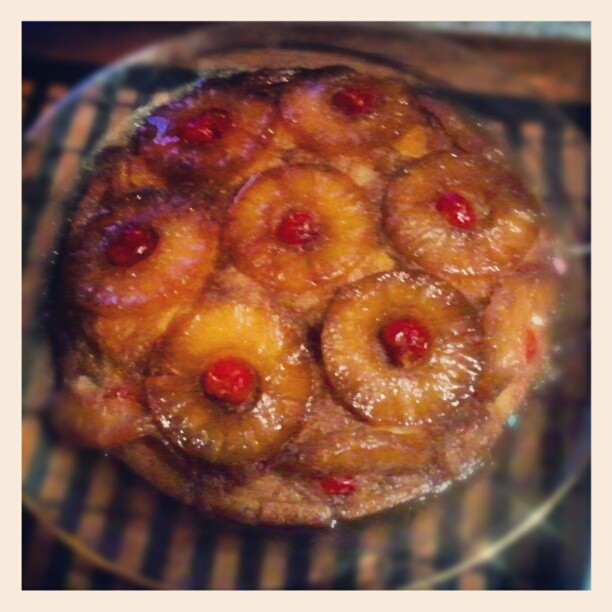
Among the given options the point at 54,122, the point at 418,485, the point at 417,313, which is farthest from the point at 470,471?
the point at 54,122

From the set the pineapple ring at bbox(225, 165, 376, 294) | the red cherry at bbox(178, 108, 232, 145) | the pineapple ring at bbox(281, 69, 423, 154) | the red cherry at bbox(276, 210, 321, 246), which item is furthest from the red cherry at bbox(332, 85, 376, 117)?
the red cherry at bbox(276, 210, 321, 246)

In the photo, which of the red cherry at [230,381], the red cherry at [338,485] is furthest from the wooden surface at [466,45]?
the red cherry at [338,485]

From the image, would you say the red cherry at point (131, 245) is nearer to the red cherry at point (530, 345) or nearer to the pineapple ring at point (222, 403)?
the pineapple ring at point (222, 403)

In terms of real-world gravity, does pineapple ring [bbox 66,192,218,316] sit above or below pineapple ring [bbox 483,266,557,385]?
above

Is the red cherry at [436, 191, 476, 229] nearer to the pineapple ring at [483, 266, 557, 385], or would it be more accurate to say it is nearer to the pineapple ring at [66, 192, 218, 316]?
the pineapple ring at [483, 266, 557, 385]

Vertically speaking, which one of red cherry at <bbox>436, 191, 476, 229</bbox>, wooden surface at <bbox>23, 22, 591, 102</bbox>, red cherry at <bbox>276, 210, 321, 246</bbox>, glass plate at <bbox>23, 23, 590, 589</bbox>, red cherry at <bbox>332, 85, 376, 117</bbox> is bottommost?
glass plate at <bbox>23, 23, 590, 589</bbox>

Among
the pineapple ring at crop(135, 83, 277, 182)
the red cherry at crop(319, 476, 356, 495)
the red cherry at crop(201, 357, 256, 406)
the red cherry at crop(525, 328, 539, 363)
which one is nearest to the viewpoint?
the red cherry at crop(201, 357, 256, 406)

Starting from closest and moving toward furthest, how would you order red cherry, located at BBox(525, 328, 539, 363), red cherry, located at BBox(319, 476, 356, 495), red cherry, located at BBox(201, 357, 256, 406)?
1. red cherry, located at BBox(201, 357, 256, 406)
2. red cherry, located at BBox(319, 476, 356, 495)
3. red cherry, located at BBox(525, 328, 539, 363)
